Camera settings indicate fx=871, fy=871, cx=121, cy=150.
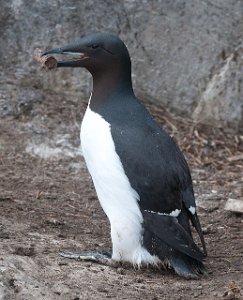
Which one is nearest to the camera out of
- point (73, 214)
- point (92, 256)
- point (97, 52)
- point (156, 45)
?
point (92, 256)

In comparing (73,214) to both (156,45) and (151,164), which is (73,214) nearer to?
(151,164)

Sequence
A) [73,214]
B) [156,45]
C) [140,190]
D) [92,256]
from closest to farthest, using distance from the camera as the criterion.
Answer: [140,190] < [92,256] < [73,214] < [156,45]

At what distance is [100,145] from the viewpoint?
6047 millimetres

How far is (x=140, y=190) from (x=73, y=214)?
5.52ft

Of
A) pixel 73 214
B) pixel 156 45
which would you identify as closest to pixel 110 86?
pixel 73 214

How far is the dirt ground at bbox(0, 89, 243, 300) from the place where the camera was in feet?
18.0

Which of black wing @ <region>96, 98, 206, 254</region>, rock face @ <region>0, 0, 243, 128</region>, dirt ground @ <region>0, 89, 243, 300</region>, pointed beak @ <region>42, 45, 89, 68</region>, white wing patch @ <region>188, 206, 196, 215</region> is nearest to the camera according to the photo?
dirt ground @ <region>0, 89, 243, 300</region>

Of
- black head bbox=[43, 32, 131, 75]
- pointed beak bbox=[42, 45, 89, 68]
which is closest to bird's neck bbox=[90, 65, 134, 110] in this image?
black head bbox=[43, 32, 131, 75]

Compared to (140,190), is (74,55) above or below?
above

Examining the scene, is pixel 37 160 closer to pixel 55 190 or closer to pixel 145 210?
pixel 55 190

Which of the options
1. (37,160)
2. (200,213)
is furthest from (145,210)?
(37,160)

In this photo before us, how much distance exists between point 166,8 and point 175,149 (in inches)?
134

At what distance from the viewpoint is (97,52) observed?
21.0 ft

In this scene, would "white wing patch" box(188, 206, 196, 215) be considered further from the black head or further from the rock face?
the rock face
